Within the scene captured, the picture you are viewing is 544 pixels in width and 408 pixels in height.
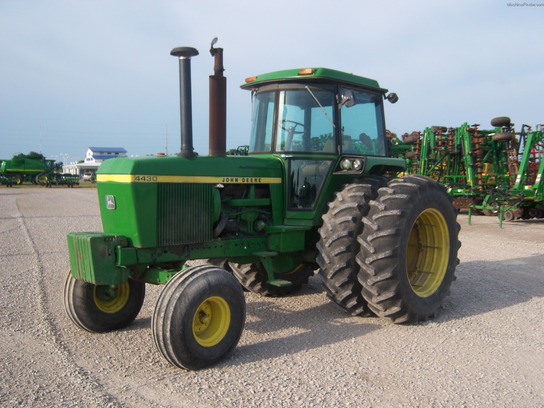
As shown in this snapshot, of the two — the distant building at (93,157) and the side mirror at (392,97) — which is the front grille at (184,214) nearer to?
the side mirror at (392,97)

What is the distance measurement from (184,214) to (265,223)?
1.03 meters

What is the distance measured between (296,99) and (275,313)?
2.29 metres

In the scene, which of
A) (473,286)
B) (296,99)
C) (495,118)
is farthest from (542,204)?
(296,99)

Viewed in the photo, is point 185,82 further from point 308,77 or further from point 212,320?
point 212,320

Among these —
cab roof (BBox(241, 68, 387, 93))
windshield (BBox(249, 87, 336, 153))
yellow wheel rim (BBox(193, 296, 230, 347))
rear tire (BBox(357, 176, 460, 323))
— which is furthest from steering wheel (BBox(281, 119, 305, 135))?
yellow wheel rim (BBox(193, 296, 230, 347))

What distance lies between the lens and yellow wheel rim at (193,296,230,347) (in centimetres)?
414

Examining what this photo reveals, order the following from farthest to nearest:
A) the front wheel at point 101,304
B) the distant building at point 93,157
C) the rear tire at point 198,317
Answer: the distant building at point 93,157 < the front wheel at point 101,304 < the rear tire at point 198,317

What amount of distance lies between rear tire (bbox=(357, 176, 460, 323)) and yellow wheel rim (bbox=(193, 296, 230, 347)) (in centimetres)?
144

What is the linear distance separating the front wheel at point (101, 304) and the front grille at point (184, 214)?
30.7 inches

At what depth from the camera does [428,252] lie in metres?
5.80

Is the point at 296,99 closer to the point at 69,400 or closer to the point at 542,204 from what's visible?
the point at 69,400

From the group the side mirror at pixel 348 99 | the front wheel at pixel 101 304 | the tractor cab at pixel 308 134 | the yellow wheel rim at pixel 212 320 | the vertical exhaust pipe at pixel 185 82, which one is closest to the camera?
the yellow wheel rim at pixel 212 320

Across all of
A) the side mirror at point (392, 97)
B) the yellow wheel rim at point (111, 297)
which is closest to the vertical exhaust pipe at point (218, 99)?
the yellow wheel rim at point (111, 297)

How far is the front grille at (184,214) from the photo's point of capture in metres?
4.51
